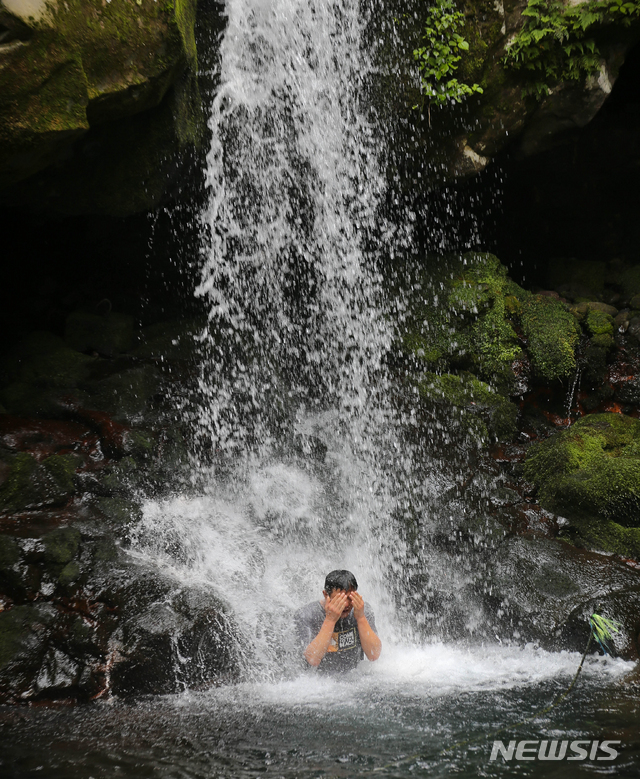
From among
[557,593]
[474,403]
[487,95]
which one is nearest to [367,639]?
[557,593]

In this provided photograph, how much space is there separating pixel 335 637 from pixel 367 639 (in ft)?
0.85

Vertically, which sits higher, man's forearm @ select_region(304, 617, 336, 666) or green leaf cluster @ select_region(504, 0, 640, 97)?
green leaf cluster @ select_region(504, 0, 640, 97)

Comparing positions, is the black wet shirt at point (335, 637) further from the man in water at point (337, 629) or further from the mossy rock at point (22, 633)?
the mossy rock at point (22, 633)

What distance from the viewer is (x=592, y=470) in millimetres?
6141

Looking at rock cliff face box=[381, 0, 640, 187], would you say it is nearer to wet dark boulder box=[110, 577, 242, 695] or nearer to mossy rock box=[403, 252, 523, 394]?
mossy rock box=[403, 252, 523, 394]

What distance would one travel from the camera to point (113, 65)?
4.65 meters

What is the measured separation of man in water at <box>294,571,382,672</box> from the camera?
12.8 feet

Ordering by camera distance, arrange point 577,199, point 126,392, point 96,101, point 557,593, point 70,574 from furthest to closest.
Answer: point 577,199 → point 126,392 → point 557,593 → point 96,101 → point 70,574

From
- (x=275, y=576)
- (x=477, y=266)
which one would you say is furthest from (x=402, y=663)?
(x=477, y=266)

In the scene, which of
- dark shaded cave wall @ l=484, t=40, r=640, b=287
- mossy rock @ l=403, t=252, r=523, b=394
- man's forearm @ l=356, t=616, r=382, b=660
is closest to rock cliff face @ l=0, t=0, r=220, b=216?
mossy rock @ l=403, t=252, r=523, b=394

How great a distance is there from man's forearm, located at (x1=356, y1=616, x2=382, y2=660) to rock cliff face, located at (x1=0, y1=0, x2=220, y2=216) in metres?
4.54

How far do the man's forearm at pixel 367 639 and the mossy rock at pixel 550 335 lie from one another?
509cm

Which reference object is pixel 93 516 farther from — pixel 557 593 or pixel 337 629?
pixel 557 593

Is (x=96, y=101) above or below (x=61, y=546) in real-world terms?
above
